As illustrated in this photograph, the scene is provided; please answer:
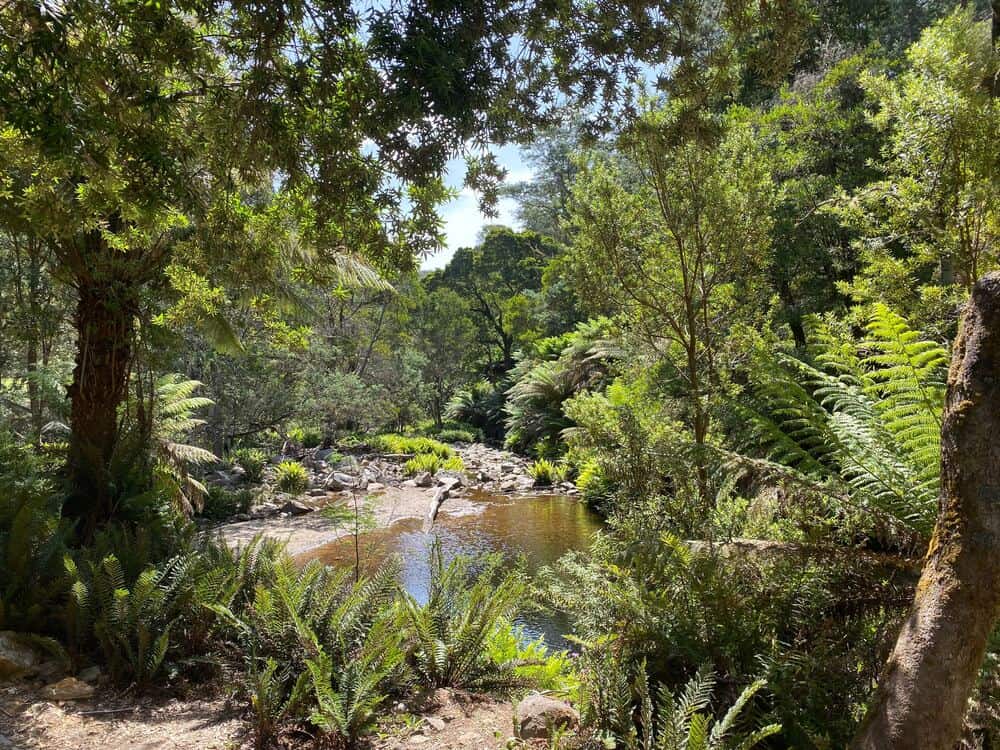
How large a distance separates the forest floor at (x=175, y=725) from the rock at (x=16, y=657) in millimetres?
89

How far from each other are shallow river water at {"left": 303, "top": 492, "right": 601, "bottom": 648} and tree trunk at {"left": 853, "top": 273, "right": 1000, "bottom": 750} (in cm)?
400

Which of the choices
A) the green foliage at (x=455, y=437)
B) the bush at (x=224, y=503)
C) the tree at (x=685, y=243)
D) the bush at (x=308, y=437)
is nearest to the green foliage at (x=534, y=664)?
the tree at (x=685, y=243)

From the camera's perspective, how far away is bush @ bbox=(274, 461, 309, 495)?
11219 millimetres

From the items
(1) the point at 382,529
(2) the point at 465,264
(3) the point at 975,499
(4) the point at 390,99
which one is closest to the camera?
(3) the point at 975,499

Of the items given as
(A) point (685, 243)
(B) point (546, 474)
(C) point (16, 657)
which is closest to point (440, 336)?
(B) point (546, 474)

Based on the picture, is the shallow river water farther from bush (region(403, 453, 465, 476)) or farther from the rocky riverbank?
bush (region(403, 453, 465, 476))

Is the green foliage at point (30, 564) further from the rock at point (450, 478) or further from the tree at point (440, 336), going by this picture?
the tree at point (440, 336)

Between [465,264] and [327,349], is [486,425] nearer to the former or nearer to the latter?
[465,264]

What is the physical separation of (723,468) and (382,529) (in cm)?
678

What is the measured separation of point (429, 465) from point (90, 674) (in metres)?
11.4

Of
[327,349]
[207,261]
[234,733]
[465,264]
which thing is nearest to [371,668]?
[234,733]

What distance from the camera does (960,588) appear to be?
1.65 metres

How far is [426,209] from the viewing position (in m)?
3.49

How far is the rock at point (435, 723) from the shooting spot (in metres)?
2.87
